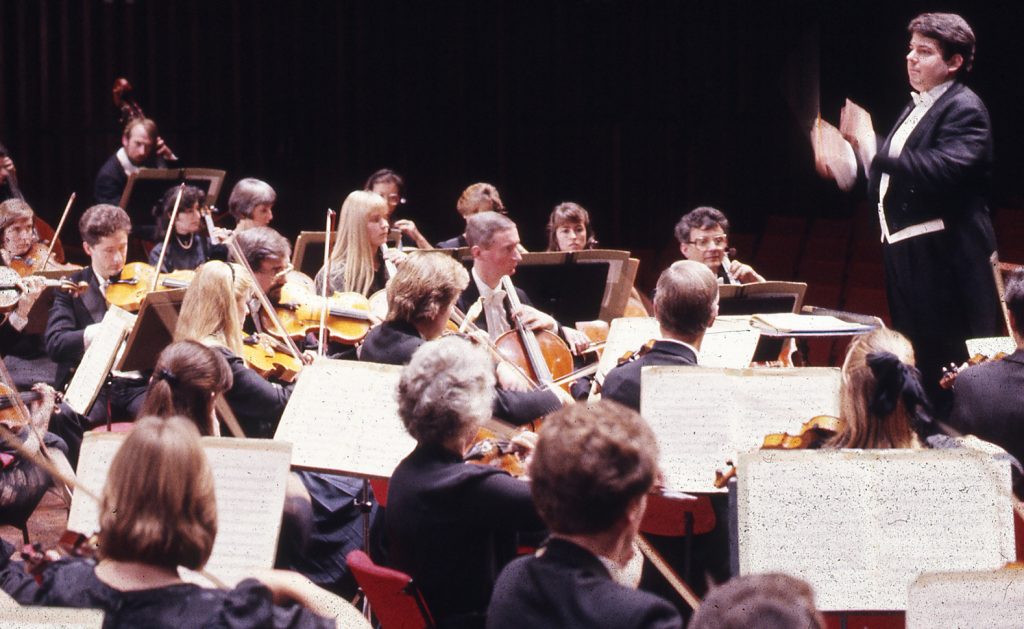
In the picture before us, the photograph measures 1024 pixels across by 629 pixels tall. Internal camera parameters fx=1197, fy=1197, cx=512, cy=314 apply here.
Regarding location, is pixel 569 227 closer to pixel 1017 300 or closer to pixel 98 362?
pixel 98 362

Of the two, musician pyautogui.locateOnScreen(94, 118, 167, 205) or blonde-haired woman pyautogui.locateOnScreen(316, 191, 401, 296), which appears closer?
blonde-haired woman pyautogui.locateOnScreen(316, 191, 401, 296)

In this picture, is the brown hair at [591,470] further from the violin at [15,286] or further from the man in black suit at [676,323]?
the violin at [15,286]

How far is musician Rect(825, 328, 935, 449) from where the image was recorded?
238 centimetres

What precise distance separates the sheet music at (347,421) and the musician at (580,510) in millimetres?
982

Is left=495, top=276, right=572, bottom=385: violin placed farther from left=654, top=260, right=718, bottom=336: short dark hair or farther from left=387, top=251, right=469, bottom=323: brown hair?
left=654, top=260, right=718, bottom=336: short dark hair

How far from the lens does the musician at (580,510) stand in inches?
66.9

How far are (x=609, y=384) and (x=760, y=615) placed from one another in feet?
5.91

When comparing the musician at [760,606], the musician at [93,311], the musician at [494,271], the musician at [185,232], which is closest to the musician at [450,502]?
the musician at [760,606]

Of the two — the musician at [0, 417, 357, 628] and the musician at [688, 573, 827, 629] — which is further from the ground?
the musician at [688, 573, 827, 629]

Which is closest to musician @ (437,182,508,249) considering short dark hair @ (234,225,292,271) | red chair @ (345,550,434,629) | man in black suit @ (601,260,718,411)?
short dark hair @ (234,225,292,271)

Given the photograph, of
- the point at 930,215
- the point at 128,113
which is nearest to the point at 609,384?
the point at 930,215

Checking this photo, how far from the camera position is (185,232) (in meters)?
5.95

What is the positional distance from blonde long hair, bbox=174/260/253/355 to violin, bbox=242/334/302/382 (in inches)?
18.2

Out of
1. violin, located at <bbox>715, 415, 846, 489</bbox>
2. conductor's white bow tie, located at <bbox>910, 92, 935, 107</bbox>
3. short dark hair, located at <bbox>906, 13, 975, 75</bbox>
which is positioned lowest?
violin, located at <bbox>715, 415, 846, 489</bbox>
